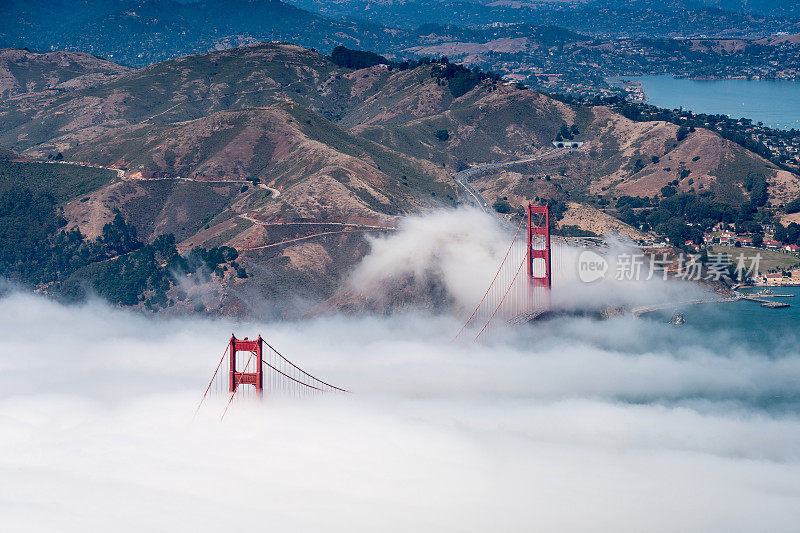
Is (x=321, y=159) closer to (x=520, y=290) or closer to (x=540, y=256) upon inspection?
(x=520, y=290)

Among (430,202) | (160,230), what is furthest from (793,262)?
(160,230)

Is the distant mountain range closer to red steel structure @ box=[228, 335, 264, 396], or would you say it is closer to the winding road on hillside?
the winding road on hillside

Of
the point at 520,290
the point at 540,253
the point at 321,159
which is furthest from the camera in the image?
the point at 321,159

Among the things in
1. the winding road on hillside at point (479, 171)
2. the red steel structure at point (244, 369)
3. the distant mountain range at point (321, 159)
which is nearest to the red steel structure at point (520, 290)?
the distant mountain range at point (321, 159)

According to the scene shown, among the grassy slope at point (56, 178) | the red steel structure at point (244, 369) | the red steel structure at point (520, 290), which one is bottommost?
the red steel structure at point (244, 369)

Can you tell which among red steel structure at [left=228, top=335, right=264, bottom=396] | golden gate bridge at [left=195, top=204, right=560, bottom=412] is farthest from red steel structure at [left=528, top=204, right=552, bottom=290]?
red steel structure at [left=228, top=335, right=264, bottom=396]

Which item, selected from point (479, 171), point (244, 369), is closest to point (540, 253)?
point (244, 369)

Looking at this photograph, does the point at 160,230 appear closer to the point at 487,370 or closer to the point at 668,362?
the point at 487,370

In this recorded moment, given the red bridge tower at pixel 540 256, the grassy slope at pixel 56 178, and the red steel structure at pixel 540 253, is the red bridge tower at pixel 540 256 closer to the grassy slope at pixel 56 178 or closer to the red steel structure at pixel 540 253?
the red steel structure at pixel 540 253
